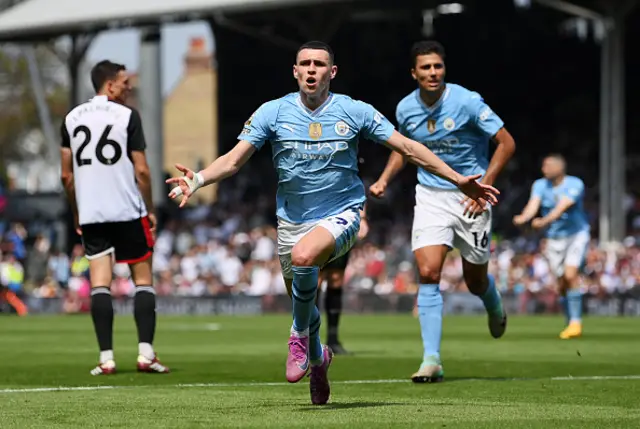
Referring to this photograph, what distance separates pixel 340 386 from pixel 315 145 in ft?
6.66

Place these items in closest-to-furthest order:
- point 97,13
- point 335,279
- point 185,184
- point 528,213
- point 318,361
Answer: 1. point 185,184
2. point 318,361
3. point 335,279
4. point 528,213
5. point 97,13

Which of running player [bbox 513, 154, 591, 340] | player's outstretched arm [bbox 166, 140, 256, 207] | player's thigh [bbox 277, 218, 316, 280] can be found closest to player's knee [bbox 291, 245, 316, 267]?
player's thigh [bbox 277, 218, 316, 280]

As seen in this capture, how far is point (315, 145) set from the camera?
345 inches

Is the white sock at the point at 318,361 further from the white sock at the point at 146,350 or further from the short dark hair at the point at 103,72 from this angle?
the short dark hair at the point at 103,72

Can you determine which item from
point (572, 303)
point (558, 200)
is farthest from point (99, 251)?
point (558, 200)

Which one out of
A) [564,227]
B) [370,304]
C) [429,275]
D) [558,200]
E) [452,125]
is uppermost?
[452,125]

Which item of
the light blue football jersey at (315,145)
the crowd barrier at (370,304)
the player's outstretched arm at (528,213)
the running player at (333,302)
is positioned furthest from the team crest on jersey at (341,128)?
the crowd barrier at (370,304)

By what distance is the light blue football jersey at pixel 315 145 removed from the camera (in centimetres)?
878

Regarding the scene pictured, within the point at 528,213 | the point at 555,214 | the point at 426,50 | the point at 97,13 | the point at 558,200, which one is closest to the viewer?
the point at 426,50

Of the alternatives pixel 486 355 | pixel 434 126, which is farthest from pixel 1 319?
pixel 434 126

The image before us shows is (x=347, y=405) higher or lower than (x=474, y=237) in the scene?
lower

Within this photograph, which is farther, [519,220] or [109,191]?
[519,220]

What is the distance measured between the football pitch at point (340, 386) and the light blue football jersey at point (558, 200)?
4.51 feet

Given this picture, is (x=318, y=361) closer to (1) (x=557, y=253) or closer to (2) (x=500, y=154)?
(2) (x=500, y=154)
